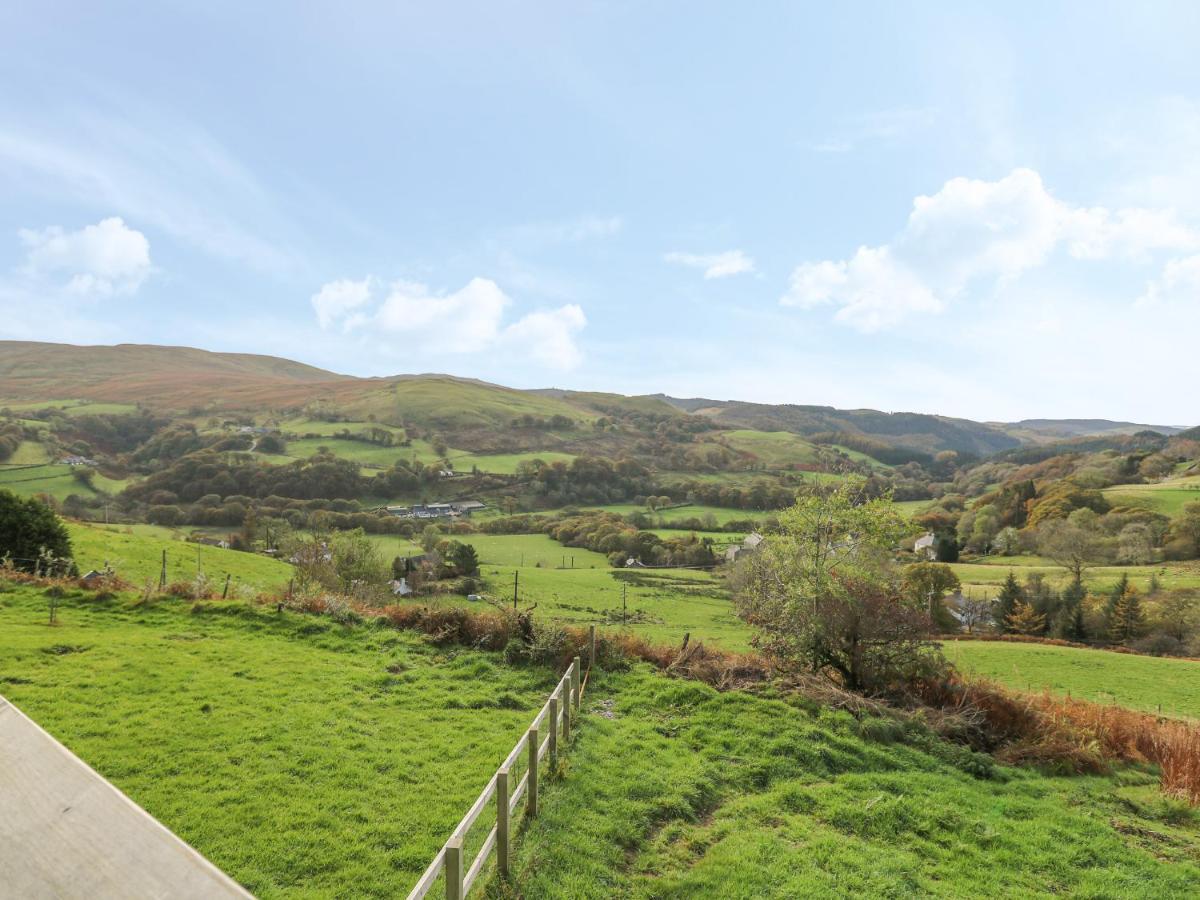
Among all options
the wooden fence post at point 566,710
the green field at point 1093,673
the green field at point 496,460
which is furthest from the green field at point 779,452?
the wooden fence post at point 566,710

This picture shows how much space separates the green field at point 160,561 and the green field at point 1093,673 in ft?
113

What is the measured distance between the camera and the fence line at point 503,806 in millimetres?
5418

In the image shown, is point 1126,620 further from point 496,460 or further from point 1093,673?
point 496,460

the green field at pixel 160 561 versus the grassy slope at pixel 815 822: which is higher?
the grassy slope at pixel 815 822

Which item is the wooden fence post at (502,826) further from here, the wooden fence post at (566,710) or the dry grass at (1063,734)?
the dry grass at (1063,734)

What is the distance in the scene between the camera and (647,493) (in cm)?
13025

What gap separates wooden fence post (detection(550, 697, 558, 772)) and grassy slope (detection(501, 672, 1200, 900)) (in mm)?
406

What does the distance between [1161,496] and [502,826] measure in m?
113

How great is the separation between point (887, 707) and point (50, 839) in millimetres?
15079

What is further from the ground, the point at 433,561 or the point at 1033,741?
the point at 1033,741

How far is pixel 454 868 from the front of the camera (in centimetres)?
541

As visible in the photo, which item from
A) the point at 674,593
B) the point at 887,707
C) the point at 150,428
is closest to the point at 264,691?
the point at 887,707

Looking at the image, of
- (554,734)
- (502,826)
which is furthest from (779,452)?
(502,826)

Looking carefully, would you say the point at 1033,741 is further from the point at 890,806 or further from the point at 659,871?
the point at 659,871
